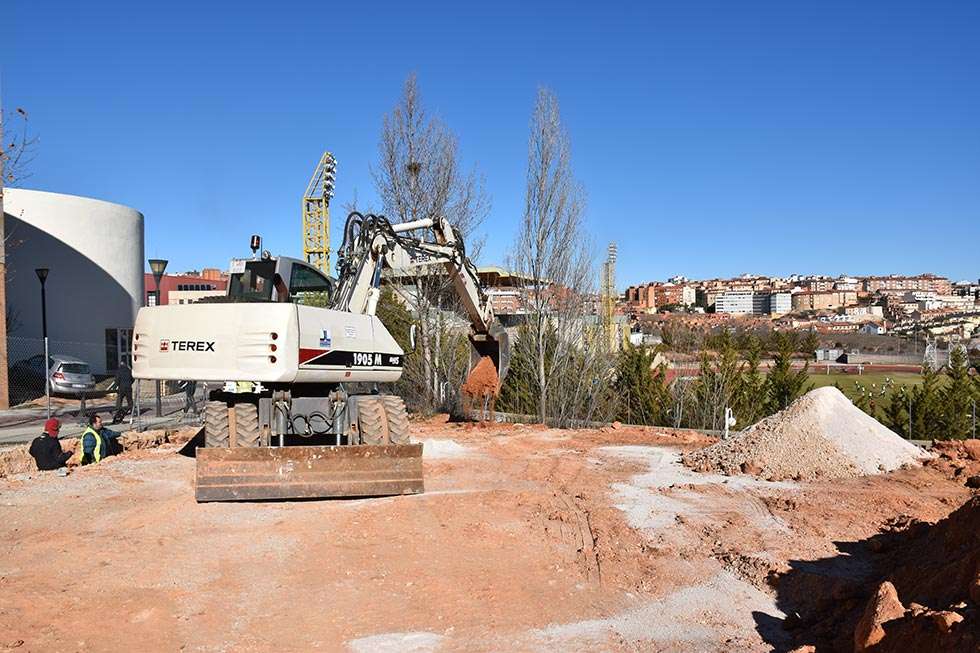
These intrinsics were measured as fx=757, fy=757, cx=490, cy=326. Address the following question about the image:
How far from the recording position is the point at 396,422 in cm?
1129

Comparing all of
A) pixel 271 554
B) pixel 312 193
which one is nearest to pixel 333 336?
pixel 271 554

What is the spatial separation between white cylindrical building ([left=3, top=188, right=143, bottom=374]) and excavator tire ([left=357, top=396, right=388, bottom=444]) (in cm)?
2097

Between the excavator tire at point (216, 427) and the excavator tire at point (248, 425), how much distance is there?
188 mm

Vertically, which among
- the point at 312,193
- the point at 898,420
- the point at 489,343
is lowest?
the point at 898,420

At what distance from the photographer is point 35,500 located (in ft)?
32.9

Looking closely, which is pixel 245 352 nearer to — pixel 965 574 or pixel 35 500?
pixel 35 500

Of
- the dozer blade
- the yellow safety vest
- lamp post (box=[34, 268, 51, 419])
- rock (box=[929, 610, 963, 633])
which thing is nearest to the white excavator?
the dozer blade

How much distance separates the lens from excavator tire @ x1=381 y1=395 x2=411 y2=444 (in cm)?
1121

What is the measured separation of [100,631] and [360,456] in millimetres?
4098

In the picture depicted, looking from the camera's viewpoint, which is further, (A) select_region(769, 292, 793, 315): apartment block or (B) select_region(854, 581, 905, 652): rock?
(A) select_region(769, 292, 793, 315): apartment block

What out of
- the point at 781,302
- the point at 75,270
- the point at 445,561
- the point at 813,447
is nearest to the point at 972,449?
the point at 813,447

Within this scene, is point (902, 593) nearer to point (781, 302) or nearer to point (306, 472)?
point (306, 472)

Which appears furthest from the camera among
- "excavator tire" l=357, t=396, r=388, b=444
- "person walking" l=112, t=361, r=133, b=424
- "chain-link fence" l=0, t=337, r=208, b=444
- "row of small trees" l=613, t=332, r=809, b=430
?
"row of small trees" l=613, t=332, r=809, b=430

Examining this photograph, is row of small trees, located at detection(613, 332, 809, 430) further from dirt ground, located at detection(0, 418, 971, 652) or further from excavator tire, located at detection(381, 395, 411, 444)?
excavator tire, located at detection(381, 395, 411, 444)
